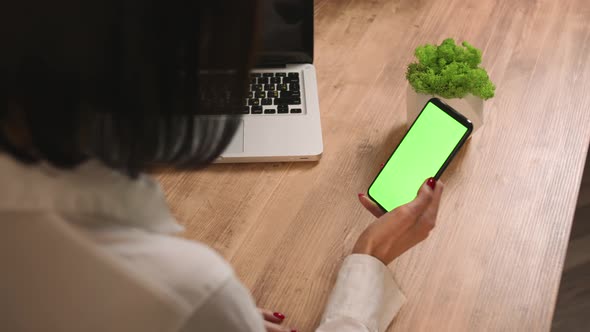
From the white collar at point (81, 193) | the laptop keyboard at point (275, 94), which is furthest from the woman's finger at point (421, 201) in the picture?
the white collar at point (81, 193)

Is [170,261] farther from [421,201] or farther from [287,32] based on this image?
[287,32]

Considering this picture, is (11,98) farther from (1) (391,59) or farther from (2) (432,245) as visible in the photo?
(1) (391,59)

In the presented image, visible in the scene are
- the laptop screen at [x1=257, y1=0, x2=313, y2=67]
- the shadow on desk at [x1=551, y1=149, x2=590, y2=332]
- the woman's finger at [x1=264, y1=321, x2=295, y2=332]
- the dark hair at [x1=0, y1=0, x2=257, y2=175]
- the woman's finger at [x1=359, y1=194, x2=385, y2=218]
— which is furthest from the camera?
the shadow on desk at [x1=551, y1=149, x2=590, y2=332]

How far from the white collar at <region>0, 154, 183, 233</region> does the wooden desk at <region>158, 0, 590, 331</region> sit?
0.37 meters

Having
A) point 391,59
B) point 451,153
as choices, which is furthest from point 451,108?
point 391,59

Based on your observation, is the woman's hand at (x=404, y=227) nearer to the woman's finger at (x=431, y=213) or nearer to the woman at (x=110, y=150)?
the woman's finger at (x=431, y=213)

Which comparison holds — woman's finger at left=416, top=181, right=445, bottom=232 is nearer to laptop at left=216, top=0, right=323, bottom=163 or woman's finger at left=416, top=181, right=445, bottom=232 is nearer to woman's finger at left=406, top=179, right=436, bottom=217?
woman's finger at left=406, top=179, right=436, bottom=217

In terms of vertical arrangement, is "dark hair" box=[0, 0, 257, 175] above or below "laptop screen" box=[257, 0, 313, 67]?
above

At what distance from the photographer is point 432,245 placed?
83 cm

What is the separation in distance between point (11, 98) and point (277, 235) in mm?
528

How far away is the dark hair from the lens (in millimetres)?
354

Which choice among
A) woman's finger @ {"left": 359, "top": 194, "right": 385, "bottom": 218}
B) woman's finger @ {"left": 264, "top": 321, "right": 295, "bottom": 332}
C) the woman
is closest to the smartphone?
woman's finger @ {"left": 359, "top": 194, "right": 385, "bottom": 218}

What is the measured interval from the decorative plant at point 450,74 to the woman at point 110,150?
43 cm

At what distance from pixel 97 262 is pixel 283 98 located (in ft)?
2.09
